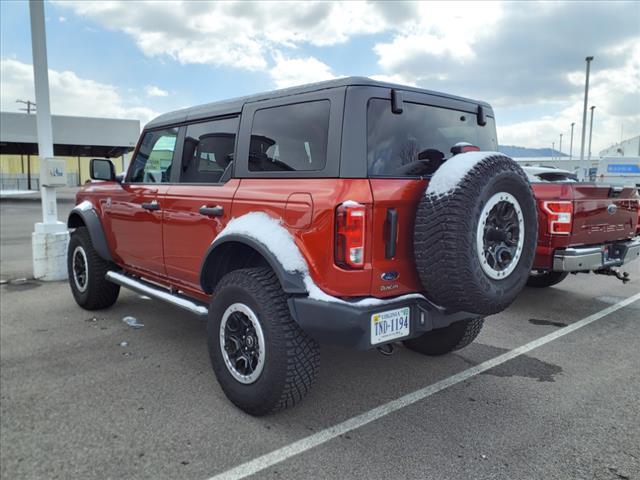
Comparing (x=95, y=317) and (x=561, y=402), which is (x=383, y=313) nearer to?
(x=561, y=402)

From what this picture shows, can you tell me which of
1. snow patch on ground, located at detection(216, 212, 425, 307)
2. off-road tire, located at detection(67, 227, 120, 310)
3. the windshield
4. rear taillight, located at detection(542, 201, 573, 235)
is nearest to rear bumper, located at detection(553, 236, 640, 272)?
rear taillight, located at detection(542, 201, 573, 235)

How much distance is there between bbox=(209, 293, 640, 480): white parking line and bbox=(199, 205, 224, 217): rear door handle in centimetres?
152

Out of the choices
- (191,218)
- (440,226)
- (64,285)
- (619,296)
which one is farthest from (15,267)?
(619,296)

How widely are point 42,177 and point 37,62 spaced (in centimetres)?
157

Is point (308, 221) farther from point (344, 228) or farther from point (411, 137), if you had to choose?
point (411, 137)

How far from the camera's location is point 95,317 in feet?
16.8

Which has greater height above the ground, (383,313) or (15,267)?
(383,313)

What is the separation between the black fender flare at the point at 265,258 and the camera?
2629 mm

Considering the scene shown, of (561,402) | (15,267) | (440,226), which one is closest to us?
(440,226)

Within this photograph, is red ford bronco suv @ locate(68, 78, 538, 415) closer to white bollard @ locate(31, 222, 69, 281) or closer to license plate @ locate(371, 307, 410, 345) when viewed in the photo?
license plate @ locate(371, 307, 410, 345)

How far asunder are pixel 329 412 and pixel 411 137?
1.77 metres

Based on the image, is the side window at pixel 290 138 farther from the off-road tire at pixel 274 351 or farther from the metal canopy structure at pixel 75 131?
the metal canopy structure at pixel 75 131

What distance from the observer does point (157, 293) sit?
159 inches

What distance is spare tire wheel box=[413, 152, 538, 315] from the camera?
2514 mm
